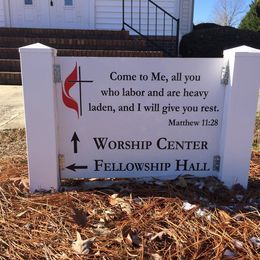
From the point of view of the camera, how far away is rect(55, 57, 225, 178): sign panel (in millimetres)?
2965

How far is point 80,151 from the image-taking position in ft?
10.2

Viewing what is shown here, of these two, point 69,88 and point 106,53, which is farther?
point 106,53

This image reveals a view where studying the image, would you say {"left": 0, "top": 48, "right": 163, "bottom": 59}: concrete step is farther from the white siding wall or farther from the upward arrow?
the upward arrow

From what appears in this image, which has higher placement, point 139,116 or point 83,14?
point 83,14

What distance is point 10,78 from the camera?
8.80 meters

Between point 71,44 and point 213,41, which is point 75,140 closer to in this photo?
point 71,44

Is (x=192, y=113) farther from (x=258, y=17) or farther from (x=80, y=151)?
(x=258, y=17)

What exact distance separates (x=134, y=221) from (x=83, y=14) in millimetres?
10364

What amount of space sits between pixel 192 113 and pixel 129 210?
0.94 meters

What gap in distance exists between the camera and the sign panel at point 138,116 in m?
2.96

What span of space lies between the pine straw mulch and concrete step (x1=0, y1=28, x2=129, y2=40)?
7.98 m

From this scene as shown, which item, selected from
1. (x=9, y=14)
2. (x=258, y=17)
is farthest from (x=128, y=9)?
(x=258, y=17)

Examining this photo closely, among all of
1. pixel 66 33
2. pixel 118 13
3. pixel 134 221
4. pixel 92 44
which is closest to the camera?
pixel 134 221

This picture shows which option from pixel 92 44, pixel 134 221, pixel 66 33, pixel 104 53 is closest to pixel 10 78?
pixel 104 53
